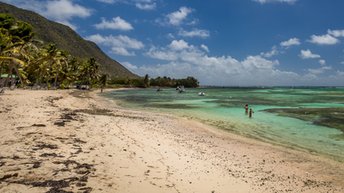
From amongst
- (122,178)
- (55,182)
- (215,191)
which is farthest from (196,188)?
(55,182)

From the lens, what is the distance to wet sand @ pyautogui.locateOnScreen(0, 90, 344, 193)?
27.0ft

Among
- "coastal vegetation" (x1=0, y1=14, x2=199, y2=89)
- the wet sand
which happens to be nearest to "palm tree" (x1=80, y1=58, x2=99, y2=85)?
"coastal vegetation" (x1=0, y1=14, x2=199, y2=89)

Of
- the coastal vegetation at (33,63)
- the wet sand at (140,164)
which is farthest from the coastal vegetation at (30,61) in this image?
the wet sand at (140,164)

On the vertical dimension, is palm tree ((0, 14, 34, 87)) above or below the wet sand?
above

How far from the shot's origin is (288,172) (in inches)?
471

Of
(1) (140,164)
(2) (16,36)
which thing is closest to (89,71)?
(2) (16,36)

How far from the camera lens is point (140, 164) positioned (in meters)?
10.6

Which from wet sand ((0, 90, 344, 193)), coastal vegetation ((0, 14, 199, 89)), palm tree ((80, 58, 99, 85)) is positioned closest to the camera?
wet sand ((0, 90, 344, 193))

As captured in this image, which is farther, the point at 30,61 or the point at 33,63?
the point at 33,63

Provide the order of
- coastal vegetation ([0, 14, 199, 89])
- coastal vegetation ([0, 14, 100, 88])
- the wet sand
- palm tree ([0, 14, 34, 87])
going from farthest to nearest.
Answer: palm tree ([0, 14, 34, 87]) < coastal vegetation ([0, 14, 199, 89]) < coastal vegetation ([0, 14, 100, 88]) < the wet sand

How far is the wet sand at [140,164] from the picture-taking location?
8234 millimetres

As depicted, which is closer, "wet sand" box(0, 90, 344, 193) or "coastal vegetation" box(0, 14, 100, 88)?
"wet sand" box(0, 90, 344, 193)

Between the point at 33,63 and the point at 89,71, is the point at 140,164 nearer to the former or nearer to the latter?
the point at 33,63

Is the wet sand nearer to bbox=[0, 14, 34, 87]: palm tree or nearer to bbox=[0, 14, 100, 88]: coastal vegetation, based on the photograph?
bbox=[0, 14, 100, 88]: coastal vegetation
